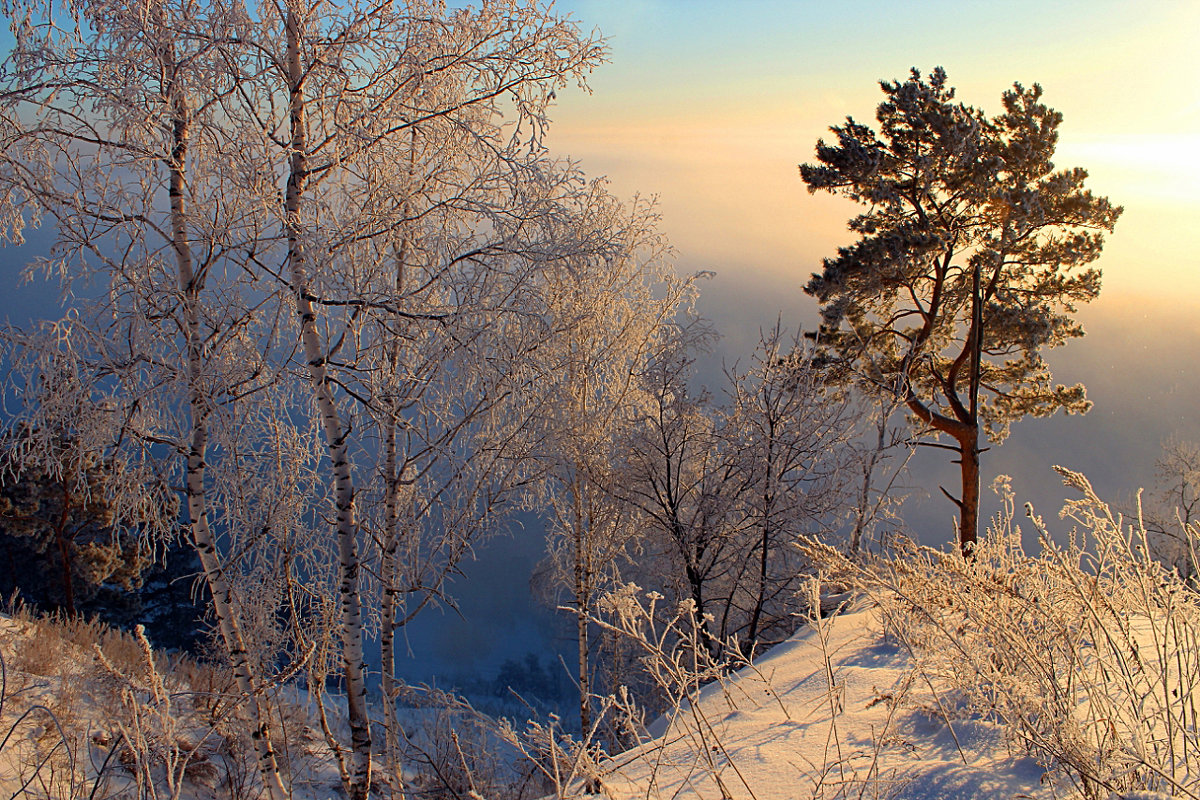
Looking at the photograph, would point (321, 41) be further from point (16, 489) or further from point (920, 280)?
point (16, 489)

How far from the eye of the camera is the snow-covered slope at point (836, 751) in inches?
102

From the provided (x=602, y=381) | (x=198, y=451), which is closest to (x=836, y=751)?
(x=198, y=451)

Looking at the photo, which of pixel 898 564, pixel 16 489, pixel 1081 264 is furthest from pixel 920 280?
pixel 16 489

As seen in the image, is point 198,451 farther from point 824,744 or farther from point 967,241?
point 967,241

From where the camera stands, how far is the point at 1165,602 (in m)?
2.54

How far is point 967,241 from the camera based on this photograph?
411 inches

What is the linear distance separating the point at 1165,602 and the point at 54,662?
9757 millimetres

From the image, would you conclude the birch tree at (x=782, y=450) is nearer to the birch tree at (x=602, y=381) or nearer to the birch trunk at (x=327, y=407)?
the birch tree at (x=602, y=381)

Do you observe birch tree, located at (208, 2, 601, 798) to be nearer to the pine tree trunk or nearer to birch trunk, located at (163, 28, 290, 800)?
birch trunk, located at (163, 28, 290, 800)

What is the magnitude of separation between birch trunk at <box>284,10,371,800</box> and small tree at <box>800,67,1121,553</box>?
7882 millimetres

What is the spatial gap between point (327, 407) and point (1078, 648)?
15.2 feet

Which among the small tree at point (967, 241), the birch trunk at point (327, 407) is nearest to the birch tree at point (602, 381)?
the small tree at point (967, 241)

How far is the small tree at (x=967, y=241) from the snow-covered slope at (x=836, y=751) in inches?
256

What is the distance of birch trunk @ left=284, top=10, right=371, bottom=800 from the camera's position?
4.62 m
